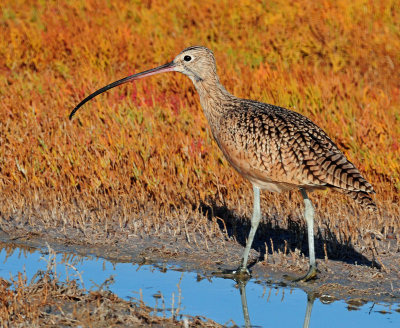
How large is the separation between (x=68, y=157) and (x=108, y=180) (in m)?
0.60

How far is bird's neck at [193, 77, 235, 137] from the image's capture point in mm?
6090

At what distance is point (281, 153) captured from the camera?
18.1ft

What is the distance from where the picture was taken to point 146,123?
8.46 meters

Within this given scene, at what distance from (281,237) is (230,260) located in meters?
0.68

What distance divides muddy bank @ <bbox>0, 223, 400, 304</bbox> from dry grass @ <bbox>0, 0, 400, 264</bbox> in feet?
0.50

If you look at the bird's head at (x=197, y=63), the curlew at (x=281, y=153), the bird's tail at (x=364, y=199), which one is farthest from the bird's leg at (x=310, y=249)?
the bird's head at (x=197, y=63)

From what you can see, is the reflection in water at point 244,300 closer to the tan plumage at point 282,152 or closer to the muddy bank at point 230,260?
the muddy bank at point 230,260

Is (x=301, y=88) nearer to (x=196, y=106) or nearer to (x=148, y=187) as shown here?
(x=196, y=106)

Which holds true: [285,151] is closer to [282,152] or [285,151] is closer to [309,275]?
[282,152]

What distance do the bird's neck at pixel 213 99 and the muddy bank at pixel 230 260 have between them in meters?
1.00

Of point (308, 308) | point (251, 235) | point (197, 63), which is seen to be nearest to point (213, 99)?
point (197, 63)

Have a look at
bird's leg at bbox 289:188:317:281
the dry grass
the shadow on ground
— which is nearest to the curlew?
bird's leg at bbox 289:188:317:281

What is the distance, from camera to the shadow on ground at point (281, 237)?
6.20 meters

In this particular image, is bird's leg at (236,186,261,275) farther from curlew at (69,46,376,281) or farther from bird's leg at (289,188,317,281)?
bird's leg at (289,188,317,281)
